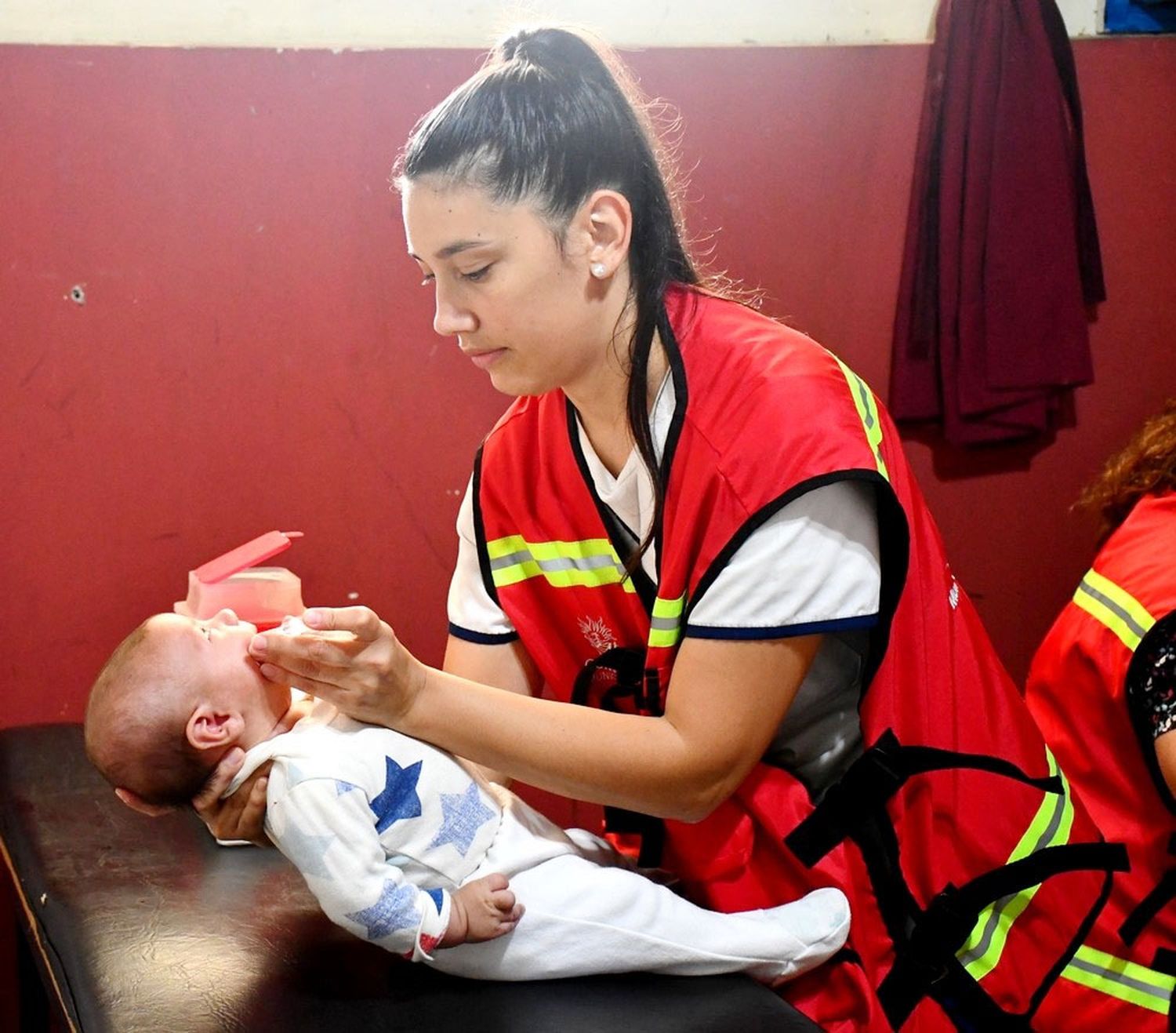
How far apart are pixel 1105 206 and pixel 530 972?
177 centimetres

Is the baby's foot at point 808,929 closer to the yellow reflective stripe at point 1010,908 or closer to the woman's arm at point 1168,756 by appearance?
the yellow reflective stripe at point 1010,908

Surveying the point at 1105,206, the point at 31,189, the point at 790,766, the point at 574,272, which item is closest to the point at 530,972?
the point at 790,766

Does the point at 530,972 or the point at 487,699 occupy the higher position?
the point at 487,699

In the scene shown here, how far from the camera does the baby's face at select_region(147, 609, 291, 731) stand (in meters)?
1.35

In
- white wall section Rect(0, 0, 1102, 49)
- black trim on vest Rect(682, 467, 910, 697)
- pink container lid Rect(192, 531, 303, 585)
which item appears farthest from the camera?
white wall section Rect(0, 0, 1102, 49)

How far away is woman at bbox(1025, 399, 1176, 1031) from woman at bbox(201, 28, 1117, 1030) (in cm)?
10

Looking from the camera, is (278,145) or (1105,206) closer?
(278,145)

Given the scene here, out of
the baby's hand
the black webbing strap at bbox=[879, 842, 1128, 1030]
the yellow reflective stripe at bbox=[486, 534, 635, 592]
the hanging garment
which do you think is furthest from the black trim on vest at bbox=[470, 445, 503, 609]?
the hanging garment

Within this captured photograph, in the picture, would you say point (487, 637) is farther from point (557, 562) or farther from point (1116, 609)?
point (1116, 609)

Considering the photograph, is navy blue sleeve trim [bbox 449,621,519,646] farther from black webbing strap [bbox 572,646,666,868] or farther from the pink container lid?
the pink container lid

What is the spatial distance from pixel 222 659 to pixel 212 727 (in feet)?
0.23

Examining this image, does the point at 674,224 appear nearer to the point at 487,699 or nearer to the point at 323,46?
the point at 487,699

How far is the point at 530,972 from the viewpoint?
4.14 feet

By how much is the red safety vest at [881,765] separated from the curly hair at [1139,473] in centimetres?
36
